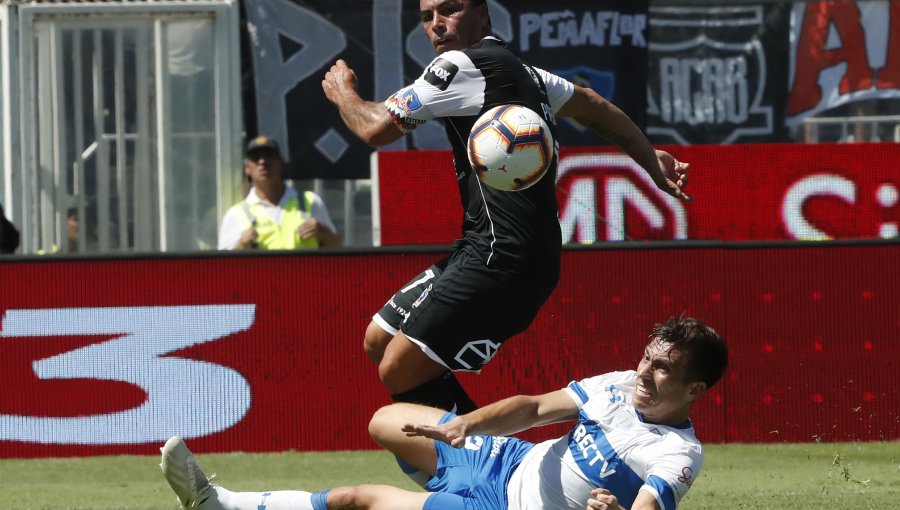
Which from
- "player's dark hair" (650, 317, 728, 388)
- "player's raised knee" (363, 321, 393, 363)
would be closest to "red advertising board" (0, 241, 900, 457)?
"player's raised knee" (363, 321, 393, 363)

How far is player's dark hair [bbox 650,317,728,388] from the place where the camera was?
16.0 ft

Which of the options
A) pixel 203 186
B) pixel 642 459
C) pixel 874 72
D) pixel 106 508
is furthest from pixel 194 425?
pixel 874 72

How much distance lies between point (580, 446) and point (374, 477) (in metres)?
3.37

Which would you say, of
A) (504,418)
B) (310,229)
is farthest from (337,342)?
(504,418)

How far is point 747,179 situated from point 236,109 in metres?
4.43

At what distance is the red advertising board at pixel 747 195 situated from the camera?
9727 millimetres

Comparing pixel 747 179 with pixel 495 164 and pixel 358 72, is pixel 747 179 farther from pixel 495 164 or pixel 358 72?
pixel 495 164

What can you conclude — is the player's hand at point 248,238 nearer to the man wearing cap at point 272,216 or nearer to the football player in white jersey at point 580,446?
the man wearing cap at point 272,216

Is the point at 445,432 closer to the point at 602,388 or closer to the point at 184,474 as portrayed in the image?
the point at 602,388

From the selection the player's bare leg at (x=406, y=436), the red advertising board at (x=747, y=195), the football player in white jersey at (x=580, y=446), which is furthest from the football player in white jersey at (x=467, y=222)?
the red advertising board at (x=747, y=195)

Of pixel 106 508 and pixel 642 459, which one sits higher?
pixel 642 459

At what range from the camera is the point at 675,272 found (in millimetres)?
9430

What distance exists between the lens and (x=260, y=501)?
556 cm

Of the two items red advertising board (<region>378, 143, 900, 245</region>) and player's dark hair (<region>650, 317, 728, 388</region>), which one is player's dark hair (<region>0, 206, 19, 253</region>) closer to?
red advertising board (<region>378, 143, 900, 245</region>)
